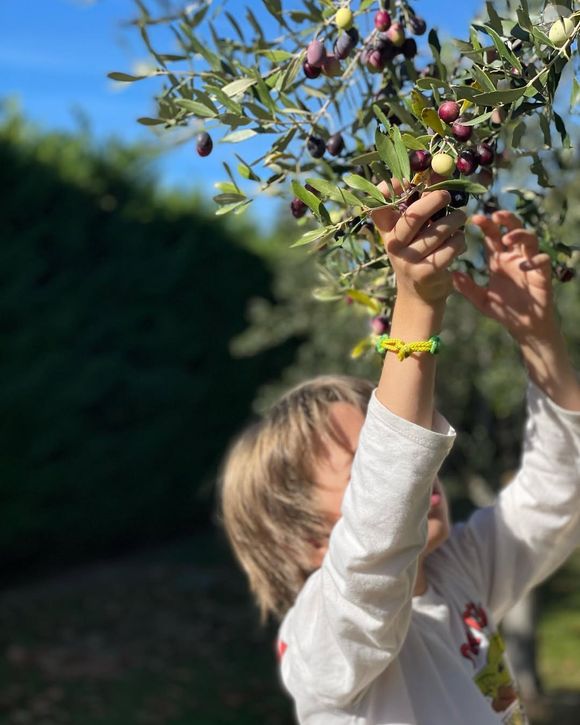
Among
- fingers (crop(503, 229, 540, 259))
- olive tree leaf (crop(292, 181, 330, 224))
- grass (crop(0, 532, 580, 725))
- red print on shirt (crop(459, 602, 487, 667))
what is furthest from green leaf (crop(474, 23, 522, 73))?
grass (crop(0, 532, 580, 725))

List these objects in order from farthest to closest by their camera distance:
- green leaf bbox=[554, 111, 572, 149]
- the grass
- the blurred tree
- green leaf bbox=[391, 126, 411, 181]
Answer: the blurred tree < the grass < green leaf bbox=[554, 111, 572, 149] < green leaf bbox=[391, 126, 411, 181]

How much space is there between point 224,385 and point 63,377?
8.72 feet

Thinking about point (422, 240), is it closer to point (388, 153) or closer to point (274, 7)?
point (388, 153)

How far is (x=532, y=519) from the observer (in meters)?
1.83

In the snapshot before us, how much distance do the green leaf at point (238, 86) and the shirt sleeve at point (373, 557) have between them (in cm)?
47

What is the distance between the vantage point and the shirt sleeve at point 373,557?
1.23 metres

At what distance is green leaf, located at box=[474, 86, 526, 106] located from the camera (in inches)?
41.0

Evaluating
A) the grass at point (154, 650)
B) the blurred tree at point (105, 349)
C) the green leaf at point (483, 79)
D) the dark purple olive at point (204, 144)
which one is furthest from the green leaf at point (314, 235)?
the blurred tree at point (105, 349)

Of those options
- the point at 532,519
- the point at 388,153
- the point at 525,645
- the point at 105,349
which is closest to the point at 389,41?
the point at 388,153

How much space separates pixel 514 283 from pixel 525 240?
8 centimetres

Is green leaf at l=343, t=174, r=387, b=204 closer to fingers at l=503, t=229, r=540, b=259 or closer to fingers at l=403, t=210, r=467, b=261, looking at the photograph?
fingers at l=403, t=210, r=467, b=261

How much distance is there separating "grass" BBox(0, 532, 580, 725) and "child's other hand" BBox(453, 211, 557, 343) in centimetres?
390

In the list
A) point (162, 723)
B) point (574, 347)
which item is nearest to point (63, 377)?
point (162, 723)

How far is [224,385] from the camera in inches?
396
